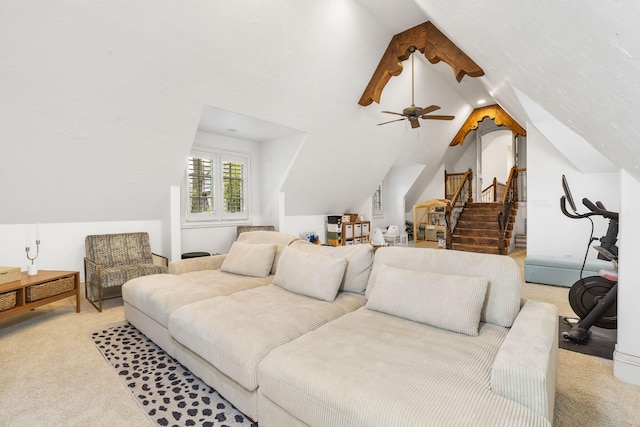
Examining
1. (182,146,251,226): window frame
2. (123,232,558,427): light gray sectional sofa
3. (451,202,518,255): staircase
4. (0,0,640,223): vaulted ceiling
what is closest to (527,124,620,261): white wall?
(0,0,640,223): vaulted ceiling

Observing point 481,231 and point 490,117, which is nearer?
point 481,231

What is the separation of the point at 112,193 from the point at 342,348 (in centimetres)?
400

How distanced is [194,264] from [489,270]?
2941 millimetres

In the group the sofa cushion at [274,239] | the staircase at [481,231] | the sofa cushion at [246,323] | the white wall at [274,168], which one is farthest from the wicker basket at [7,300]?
the staircase at [481,231]

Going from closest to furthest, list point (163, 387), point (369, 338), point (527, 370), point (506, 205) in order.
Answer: point (527, 370) < point (369, 338) < point (163, 387) < point (506, 205)

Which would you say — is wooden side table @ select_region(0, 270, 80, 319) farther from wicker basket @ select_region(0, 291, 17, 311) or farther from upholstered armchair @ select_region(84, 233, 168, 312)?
upholstered armchair @ select_region(84, 233, 168, 312)

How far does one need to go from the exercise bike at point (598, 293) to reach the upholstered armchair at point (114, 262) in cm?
446

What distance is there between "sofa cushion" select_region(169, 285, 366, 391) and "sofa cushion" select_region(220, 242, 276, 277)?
0.61 meters

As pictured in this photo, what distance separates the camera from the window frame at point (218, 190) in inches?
202

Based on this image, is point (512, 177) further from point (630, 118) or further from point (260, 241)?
point (630, 118)

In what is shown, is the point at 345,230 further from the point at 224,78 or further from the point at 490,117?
the point at 490,117

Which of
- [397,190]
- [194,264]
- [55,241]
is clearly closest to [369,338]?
[194,264]

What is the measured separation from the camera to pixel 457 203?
833cm

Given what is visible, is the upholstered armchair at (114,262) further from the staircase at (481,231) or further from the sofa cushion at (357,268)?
the staircase at (481,231)
